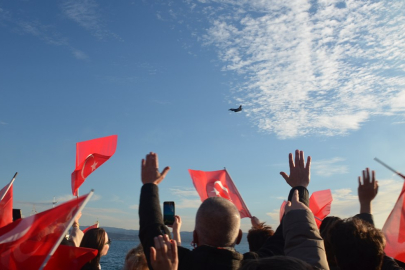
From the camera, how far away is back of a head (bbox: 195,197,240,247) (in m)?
3.19

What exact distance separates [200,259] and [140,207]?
676mm

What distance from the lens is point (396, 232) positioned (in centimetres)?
542

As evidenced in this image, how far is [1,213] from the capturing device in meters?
5.66

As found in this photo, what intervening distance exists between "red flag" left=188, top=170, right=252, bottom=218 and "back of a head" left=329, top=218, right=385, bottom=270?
724cm

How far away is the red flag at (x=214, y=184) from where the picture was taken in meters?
11.0

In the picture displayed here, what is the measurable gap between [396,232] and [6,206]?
18.1 feet

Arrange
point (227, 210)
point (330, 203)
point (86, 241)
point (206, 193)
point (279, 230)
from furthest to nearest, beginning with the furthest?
point (206, 193) < point (330, 203) < point (86, 241) < point (279, 230) < point (227, 210)

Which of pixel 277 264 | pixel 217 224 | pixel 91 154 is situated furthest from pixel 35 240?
pixel 91 154

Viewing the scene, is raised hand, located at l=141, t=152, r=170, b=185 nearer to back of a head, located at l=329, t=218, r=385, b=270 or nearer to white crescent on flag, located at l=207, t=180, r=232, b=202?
back of a head, located at l=329, t=218, r=385, b=270

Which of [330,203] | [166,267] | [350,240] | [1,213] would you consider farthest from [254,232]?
[330,203]

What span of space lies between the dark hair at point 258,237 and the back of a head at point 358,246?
1.90 metres

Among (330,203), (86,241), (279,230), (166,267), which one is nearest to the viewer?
(166,267)

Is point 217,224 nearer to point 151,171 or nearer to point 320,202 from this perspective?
point 151,171

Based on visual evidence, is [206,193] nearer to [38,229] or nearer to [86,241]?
[86,241]
